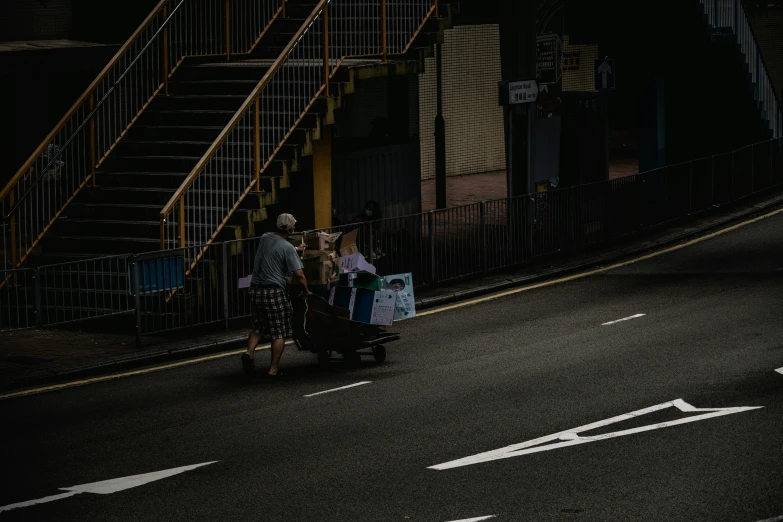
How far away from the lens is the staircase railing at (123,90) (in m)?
20.1

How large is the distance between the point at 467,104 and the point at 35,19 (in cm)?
1346

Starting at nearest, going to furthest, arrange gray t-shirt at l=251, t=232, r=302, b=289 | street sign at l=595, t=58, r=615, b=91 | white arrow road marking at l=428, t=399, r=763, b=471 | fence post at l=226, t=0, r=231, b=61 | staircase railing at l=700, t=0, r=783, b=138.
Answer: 1. white arrow road marking at l=428, t=399, r=763, b=471
2. gray t-shirt at l=251, t=232, r=302, b=289
3. fence post at l=226, t=0, r=231, b=61
4. street sign at l=595, t=58, r=615, b=91
5. staircase railing at l=700, t=0, r=783, b=138

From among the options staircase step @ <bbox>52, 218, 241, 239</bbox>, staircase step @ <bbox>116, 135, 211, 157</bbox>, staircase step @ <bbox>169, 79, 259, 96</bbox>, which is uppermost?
staircase step @ <bbox>169, 79, 259, 96</bbox>

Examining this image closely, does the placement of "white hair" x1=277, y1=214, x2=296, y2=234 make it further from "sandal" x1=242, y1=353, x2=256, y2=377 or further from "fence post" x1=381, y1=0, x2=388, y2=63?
"fence post" x1=381, y1=0, x2=388, y2=63

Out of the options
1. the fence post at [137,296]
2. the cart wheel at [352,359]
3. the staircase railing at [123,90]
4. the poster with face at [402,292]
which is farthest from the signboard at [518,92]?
the cart wheel at [352,359]

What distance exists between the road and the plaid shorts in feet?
1.76

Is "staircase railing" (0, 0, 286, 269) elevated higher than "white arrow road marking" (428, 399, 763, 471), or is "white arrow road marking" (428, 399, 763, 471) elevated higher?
"staircase railing" (0, 0, 286, 269)

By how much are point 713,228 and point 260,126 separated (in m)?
9.47

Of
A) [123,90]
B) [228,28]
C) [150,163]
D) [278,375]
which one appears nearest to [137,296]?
[278,375]

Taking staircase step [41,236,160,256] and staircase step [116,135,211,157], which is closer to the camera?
staircase step [41,236,160,256]

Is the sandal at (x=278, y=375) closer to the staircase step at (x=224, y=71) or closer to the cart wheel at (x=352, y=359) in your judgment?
the cart wheel at (x=352, y=359)

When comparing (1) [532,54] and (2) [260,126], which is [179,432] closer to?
(2) [260,126]

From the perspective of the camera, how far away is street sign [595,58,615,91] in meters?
26.1

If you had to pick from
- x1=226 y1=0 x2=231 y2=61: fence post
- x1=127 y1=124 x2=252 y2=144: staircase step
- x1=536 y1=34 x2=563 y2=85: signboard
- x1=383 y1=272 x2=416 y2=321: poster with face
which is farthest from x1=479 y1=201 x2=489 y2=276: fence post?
x1=383 y1=272 x2=416 y2=321: poster with face
